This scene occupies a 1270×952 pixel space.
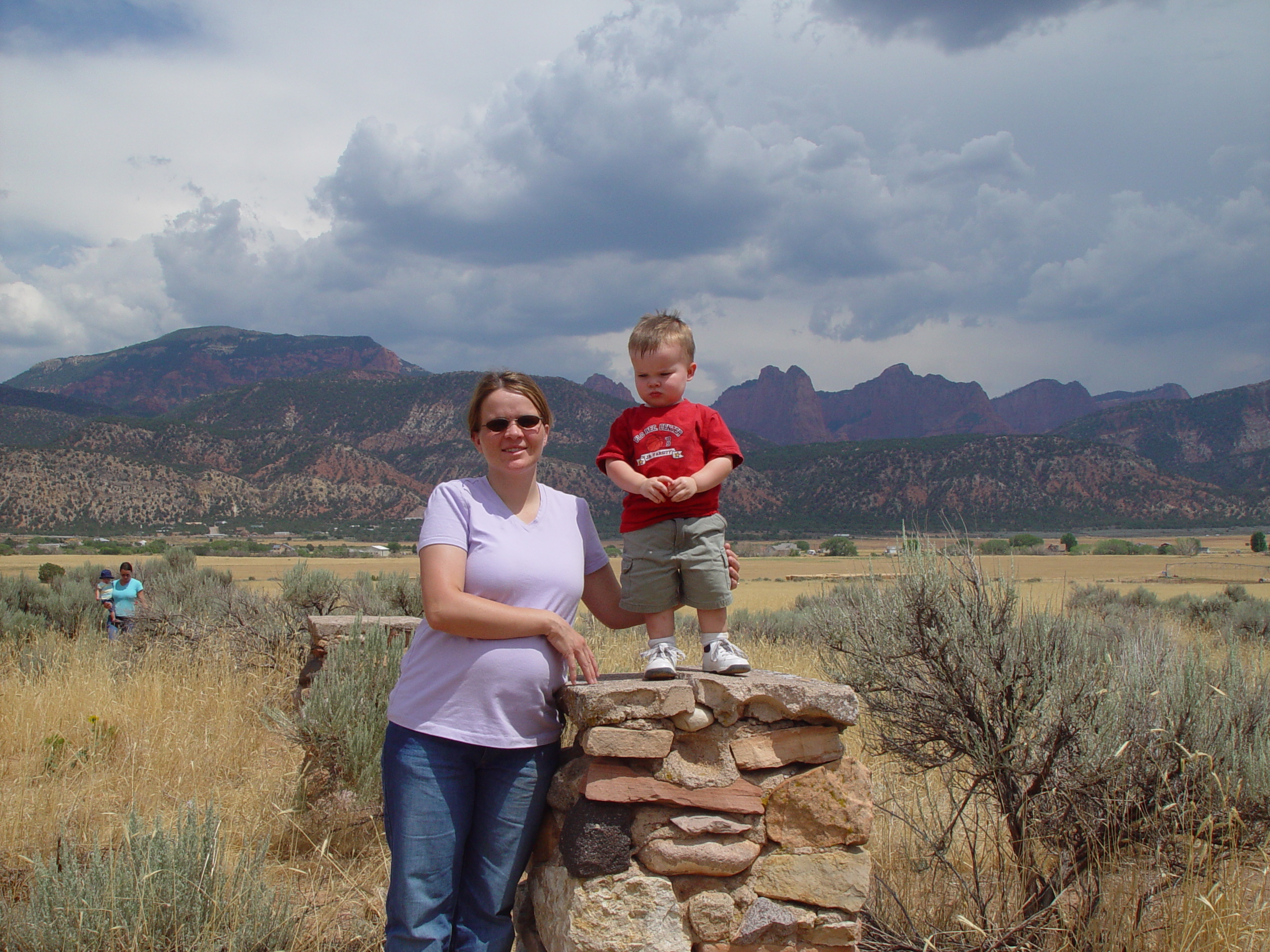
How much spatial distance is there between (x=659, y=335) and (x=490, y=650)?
4.73ft

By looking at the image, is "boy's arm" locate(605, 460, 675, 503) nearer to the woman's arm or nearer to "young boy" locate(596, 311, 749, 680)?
"young boy" locate(596, 311, 749, 680)

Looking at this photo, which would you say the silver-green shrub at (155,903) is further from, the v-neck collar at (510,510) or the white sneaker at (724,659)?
the white sneaker at (724,659)

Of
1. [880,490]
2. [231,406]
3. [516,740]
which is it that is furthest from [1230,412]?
[516,740]

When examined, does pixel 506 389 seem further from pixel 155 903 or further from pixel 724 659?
pixel 155 903

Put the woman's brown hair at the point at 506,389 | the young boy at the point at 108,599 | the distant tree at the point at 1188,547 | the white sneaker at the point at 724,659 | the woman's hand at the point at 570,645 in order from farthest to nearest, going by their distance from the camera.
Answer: the distant tree at the point at 1188,547 → the young boy at the point at 108,599 → the white sneaker at the point at 724,659 → the woman's brown hair at the point at 506,389 → the woman's hand at the point at 570,645

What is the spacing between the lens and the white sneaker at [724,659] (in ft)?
10.3

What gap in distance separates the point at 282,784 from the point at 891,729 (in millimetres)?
4049

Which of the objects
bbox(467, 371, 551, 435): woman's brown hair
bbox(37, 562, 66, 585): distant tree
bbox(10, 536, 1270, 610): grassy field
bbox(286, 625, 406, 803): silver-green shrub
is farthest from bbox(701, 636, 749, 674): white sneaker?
bbox(37, 562, 66, 585): distant tree

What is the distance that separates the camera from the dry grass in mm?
3479

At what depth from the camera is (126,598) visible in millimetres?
12109

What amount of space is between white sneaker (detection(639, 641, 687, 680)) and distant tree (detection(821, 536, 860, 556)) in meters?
54.8

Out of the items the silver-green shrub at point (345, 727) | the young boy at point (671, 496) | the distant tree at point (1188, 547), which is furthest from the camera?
the distant tree at point (1188, 547)

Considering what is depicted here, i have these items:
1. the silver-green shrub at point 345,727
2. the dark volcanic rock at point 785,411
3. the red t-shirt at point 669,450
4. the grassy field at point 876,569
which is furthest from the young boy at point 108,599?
the dark volcanic rock at point 785,411

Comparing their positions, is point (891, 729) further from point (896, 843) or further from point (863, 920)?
point (863, 920)
